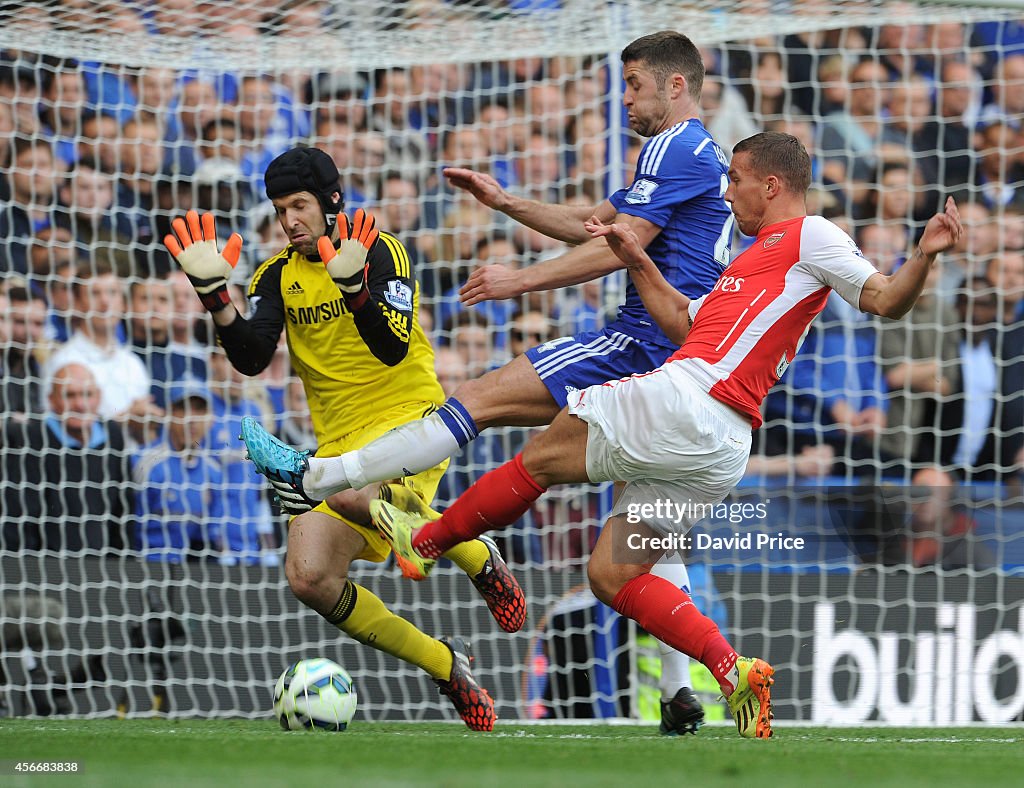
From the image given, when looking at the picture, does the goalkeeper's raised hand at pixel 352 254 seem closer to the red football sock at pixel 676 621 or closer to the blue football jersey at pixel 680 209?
the blue football jersey at pixel 680 209

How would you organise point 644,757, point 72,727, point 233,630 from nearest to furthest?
1. point 644,757
2. point 72,727
3. point 233,630

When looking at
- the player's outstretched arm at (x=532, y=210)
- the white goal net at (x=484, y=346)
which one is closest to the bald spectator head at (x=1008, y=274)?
the white goal net at (x=484, y=346)

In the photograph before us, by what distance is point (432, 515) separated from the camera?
200 inches

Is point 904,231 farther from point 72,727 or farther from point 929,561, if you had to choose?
point 72,727

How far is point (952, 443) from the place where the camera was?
7.46 m

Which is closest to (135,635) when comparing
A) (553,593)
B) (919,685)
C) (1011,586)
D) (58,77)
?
(553,593)

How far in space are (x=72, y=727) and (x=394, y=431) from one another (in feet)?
6.19

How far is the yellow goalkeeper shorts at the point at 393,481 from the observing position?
529 cm

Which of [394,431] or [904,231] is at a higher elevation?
[904,231]

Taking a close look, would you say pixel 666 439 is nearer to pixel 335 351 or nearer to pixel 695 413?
pixel 695 413

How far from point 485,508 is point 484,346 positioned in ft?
10.8

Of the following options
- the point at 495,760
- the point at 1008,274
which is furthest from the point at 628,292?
the point at 1008,274

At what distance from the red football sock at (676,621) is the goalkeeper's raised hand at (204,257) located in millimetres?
1797

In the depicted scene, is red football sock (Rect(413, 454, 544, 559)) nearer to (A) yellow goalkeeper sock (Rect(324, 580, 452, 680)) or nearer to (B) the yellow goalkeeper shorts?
(B) the yellow goalkeeper shorts
